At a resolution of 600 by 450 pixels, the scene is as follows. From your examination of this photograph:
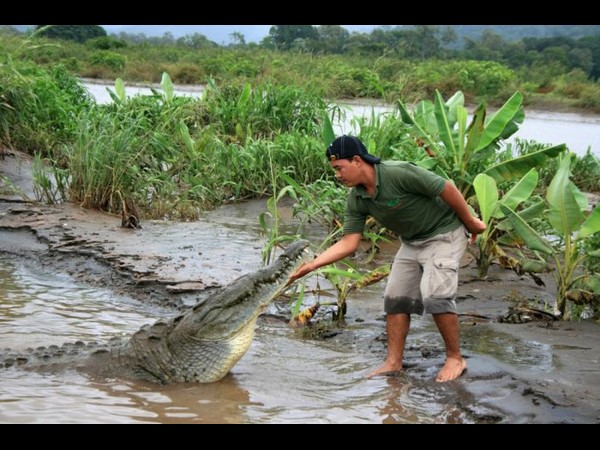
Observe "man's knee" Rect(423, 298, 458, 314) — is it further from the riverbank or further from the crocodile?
the crocodile

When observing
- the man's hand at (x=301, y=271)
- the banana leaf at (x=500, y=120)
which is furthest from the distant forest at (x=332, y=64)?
the man's hand at (x=301, y=271)

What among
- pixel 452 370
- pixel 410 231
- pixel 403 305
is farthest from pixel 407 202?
pixel 452 370

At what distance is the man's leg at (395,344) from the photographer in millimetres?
4789

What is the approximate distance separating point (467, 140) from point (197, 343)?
11.3 ft

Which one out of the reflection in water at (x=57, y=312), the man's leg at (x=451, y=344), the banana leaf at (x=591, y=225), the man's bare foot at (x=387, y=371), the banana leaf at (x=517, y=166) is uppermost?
the banana leaf at (x=517, y=166)

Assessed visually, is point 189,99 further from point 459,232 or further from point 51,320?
point 459,232

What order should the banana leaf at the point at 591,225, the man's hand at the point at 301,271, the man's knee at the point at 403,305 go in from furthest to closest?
1. the banana leaf at the point at 591,225
2. the man's knee at the point at 403,305
3. the man's hand at the point at 301,271

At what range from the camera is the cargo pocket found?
15.1 ft

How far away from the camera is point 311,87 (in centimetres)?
1160

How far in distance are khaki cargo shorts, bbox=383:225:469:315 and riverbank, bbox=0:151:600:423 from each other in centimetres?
39

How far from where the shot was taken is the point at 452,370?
4.59 meters

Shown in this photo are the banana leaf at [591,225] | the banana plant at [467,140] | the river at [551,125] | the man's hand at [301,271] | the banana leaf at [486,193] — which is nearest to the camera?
the man's hand at [301,271]

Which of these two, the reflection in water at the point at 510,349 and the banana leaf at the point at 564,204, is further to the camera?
the banana leaf at the point at 564,204

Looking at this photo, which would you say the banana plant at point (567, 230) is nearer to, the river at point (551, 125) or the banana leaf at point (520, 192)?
the banana leaf at point (520, 192)
